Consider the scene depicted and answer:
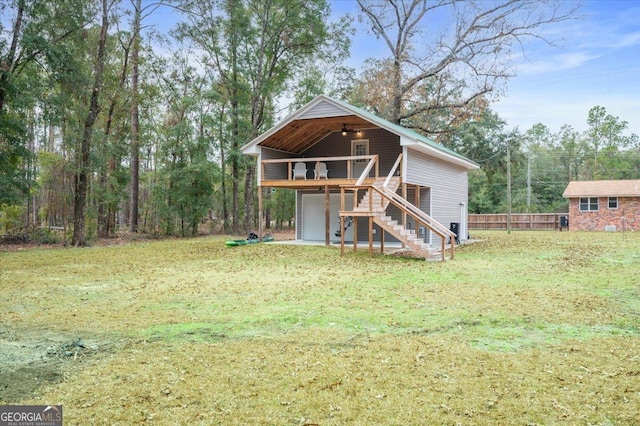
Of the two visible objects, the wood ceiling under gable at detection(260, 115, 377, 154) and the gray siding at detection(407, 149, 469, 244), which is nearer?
the gray siding at detection(407, 149, 469, 244)

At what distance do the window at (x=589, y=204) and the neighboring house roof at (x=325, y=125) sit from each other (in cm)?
1678

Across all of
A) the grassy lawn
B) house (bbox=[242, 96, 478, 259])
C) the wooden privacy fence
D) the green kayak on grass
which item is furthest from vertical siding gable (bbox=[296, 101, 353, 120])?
the wooden privacy fence

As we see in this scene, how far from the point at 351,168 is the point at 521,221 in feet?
73.5

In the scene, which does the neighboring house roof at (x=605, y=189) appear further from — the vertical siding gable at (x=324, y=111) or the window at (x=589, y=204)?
the vertical siding gable at (x=324, y=111)

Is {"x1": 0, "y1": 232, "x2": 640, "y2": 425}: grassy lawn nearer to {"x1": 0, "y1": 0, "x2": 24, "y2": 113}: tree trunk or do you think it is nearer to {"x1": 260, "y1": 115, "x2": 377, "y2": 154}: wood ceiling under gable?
{"x1": 260, "y1": 115, "x2": 377, "y2": 154}: wood ceiling under gable

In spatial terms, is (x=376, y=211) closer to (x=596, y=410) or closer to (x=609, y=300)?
(x=609, y=300)

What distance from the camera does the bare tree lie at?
23.0m

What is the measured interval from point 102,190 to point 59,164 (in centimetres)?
287

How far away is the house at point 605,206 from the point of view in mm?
29312

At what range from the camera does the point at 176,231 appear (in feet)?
82.3

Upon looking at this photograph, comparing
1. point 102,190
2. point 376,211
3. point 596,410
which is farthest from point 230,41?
point 596,410

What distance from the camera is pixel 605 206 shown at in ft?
98.6

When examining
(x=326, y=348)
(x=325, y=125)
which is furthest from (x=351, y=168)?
(x=326, y=348)

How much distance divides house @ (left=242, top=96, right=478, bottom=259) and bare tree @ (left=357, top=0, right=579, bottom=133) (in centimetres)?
579
